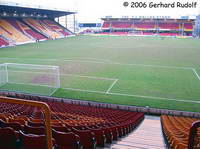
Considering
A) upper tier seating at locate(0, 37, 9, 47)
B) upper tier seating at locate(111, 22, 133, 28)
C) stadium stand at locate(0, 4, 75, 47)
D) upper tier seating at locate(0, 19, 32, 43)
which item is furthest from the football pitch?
upper tier seating at locate(111, 22, 133, 28)

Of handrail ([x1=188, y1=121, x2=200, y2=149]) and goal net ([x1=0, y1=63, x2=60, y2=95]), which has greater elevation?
handrail ([x1=188, y1=121, x2=200, y2=149])

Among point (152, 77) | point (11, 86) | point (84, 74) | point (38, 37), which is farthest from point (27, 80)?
point (38, 37)

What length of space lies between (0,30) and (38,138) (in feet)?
160

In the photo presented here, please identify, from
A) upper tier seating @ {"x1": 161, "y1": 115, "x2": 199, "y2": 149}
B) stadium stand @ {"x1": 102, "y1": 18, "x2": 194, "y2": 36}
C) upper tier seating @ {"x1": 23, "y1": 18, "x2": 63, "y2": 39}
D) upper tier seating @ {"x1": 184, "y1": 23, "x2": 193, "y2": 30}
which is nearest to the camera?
upper tier seating @ {"x1": 161, "y1": 115, "x2": 199, "y2": 149}

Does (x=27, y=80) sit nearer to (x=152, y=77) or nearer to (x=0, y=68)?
(x=0, y=68)

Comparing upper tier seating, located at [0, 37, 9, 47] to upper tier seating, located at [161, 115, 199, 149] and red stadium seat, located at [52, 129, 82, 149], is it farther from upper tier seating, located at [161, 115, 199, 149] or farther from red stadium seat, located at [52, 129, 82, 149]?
red stadium seat, located at [52, 129, 82, 149]

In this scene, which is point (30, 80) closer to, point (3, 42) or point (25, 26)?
point (3, 42)

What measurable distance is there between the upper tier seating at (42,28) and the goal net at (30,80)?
41.1 metres

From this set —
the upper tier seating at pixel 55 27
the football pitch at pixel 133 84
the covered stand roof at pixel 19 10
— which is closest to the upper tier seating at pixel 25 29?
the covered stand roof at pixel 19 10

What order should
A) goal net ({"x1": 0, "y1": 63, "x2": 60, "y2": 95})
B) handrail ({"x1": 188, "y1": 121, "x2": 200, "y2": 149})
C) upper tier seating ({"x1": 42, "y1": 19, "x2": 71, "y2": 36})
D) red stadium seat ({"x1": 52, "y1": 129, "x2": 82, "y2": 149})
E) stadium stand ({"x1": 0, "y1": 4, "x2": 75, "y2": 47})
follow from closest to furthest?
handrail ({"x1": 188, "y1": 121, "x2": 200, "y2": 149}) < red stadium seat ({"x1": 52, "y1": 129, "x2": 82, "y2": 149}) < goal net ({"x1": 0, "y1": 63, "x2": 60, "y2": 95}) < stadium stand ({"x1": 0, "y1": 4, "x2": 75, "y2": 47}) < upper tier seating ({"x1": 42, "y1": 19, "x2": 71, "y2": 36})

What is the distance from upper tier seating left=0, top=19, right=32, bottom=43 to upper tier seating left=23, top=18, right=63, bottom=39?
733 cm

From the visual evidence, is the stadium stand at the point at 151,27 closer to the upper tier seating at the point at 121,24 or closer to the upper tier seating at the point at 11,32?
the upper tier seating at the point at 121,24

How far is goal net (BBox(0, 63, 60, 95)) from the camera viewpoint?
15.9 metres

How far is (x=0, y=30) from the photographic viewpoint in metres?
46.4
